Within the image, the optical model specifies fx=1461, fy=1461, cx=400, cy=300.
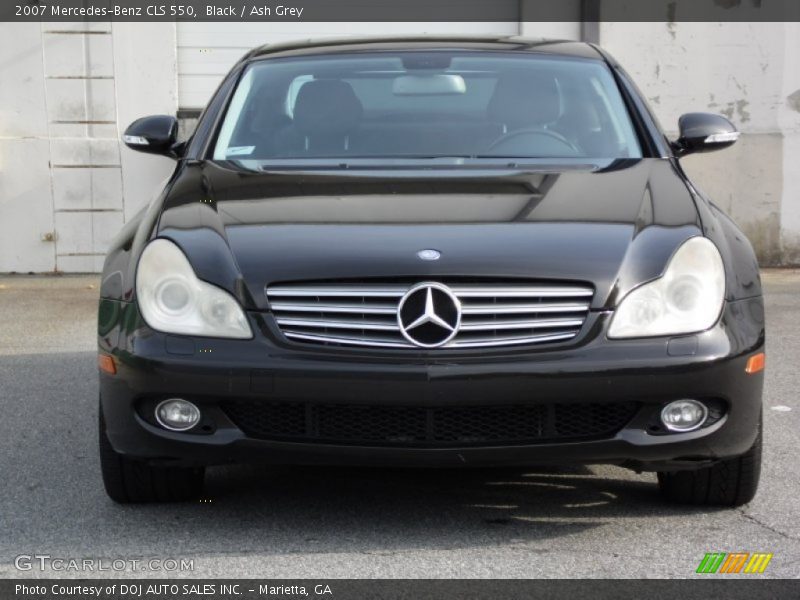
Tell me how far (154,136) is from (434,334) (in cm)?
207

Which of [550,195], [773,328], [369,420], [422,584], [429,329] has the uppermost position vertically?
[550,195]

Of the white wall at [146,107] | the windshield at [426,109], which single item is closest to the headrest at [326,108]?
the windshield at [426,109]

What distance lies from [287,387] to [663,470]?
3.71 feet

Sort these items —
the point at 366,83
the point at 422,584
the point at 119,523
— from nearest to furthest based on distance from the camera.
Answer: the point at 422,584 < the point at 119,523 < the point at 366,83

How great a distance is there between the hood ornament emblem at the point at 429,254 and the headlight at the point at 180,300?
0.52m

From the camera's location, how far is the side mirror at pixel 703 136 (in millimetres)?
5512

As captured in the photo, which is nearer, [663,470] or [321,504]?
[663,470]

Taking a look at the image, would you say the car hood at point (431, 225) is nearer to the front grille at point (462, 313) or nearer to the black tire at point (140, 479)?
the front grille at point (462, 313)

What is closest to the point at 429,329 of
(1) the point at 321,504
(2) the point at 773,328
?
(1) the point at 321,504

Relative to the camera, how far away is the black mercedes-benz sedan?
4.02 m

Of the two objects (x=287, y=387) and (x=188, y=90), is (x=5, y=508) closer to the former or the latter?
(x=287, y=387)

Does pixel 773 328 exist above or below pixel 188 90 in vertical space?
below
